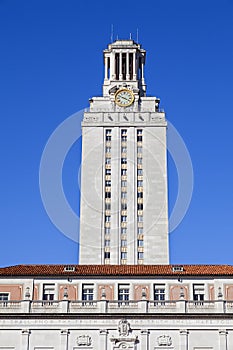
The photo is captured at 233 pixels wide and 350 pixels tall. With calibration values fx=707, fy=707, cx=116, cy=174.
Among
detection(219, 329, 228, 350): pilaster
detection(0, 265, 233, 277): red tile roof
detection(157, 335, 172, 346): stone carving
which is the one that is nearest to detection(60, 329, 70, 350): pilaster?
detection(0, 265, 233, 277): red tile roof

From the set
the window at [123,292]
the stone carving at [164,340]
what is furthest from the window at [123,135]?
the stone carving at [164,340]

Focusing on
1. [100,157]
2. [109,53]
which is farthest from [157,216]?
[109,53]

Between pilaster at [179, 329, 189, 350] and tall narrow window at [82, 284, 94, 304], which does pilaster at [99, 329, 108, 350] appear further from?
pilaster at [179, 329, 189, 350]

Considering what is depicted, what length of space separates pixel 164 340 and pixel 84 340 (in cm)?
743

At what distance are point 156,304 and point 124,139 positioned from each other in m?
77.0

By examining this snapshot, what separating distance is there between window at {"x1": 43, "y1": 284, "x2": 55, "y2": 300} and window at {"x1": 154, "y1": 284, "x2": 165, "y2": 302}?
1013 centimetres

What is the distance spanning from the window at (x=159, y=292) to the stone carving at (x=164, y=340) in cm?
486

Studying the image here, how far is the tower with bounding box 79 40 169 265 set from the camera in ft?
427

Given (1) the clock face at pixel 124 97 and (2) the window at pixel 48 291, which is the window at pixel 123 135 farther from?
(2) the window at pixel 48 291

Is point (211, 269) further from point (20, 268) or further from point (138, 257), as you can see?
point (138, 257)

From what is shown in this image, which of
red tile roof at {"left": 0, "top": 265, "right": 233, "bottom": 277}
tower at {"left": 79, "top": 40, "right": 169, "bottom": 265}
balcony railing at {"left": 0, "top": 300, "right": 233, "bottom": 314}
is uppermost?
tower at {"left": 79, "top": 40, "right": 169, "bottom": 265}

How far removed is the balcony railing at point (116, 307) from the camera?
218ft

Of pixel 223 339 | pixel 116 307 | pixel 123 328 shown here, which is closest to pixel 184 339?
pixel 223 339

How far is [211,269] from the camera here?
7212 centimetres
